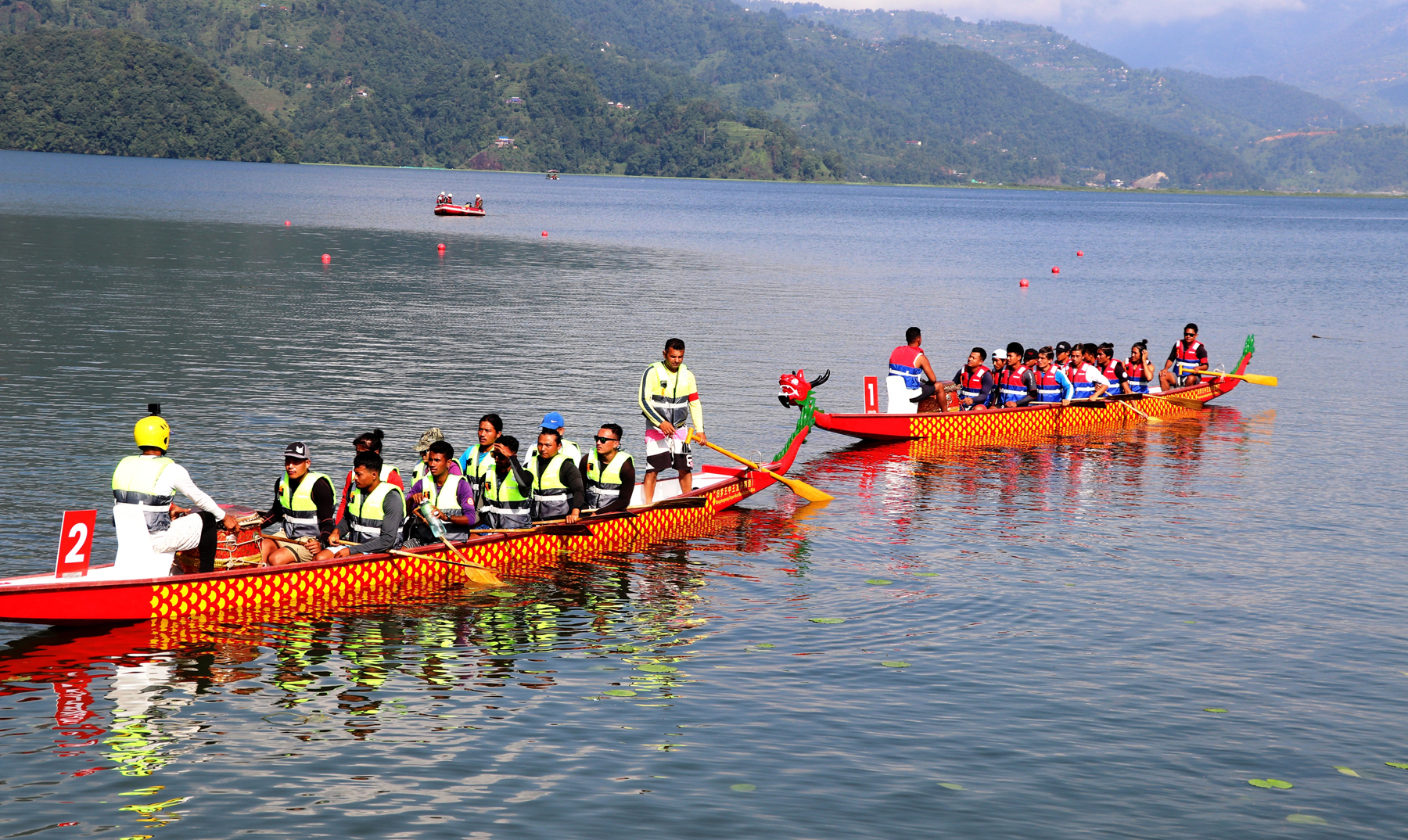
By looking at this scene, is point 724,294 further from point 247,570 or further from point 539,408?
point 247,570

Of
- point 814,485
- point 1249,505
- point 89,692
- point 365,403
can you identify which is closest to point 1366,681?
point 1249,505

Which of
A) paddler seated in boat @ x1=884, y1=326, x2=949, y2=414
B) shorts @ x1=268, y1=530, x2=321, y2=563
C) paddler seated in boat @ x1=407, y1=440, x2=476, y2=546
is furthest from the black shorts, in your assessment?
paddler seated in boat @ x1=884, y1=326, x2=949, y2=414

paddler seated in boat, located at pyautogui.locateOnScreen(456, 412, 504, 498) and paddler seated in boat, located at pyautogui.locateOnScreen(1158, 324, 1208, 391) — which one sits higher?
paddler seated in boat, located at pyautogui.locateOnScreen(1158, 324, 1208, 391)

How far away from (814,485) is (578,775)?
14.9 metres

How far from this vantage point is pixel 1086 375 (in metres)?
33.4

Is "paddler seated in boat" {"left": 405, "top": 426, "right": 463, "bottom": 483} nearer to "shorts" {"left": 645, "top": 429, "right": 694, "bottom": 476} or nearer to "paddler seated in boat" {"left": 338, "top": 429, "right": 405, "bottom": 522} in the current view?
"paddler seated in boat" {"left": 338, "top": 429, "right": 405, "bottom": 522}

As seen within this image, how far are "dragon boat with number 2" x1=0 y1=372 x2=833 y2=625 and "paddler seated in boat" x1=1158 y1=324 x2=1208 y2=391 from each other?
20978 mm

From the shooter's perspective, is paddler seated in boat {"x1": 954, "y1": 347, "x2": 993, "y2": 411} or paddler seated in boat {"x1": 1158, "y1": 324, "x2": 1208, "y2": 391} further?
paddler seated in boat {"x1": 1158, "y1": 324, "x2": 1208, "y2": 391}

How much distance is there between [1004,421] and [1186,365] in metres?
9.44

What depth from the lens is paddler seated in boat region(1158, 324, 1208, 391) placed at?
37844 mm

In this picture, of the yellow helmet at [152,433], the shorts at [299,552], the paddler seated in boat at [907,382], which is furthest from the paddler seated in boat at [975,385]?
the yellow helmet at [152,433]

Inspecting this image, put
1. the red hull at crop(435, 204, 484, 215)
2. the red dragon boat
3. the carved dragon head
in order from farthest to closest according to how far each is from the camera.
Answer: the red hull at crop(435, 204, 484, 215) → the red dragon boat → the carved dragon head

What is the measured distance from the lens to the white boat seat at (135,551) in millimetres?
15414

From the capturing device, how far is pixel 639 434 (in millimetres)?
29719
